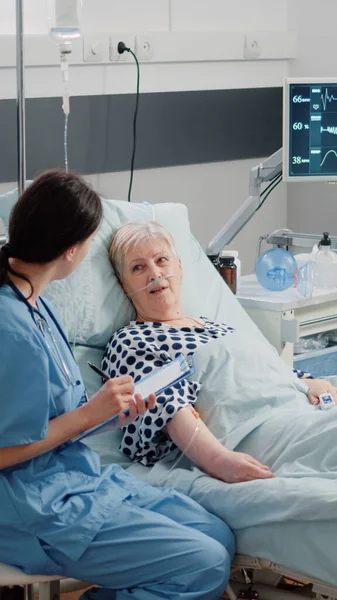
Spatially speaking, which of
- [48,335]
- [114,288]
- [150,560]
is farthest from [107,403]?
[114,288]

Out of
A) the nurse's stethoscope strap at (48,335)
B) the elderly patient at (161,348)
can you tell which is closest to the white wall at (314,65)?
the elderly patient at (161,348)

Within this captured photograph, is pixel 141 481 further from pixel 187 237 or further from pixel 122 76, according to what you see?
pixel 122 76

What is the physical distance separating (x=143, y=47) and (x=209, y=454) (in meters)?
2.06

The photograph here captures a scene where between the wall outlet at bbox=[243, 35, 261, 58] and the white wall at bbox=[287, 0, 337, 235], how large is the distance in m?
0.28

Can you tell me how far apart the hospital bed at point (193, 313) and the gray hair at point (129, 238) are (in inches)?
1.1

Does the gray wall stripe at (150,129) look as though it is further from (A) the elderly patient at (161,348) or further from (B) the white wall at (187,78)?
(A) the elderly patient at (161,348)

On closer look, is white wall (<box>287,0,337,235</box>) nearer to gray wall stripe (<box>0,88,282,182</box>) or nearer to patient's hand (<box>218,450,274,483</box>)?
gray wall stripe (<box>0,88,282,182</box>)

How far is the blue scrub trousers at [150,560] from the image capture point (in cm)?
195

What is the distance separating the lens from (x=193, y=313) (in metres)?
2.75

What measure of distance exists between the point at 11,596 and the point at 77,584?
0.31 metres

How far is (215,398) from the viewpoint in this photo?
95.3 inches

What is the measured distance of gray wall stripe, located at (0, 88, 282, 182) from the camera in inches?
138

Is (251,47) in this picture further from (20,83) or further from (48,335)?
(48,335)

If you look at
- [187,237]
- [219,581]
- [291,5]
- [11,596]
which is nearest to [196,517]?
[219,581]
